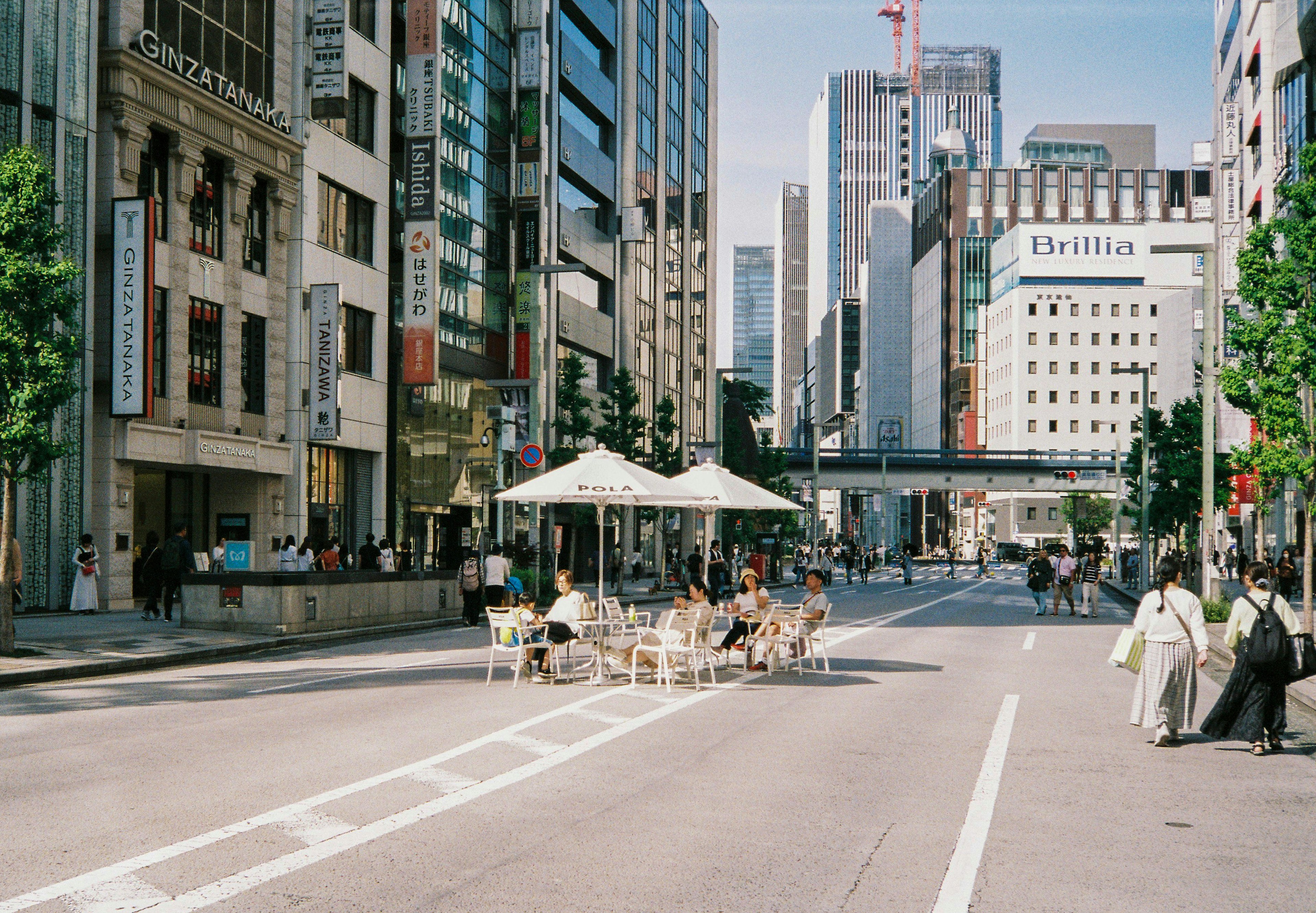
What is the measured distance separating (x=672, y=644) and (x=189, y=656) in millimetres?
7509

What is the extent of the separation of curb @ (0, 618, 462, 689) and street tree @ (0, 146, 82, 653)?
1.51m

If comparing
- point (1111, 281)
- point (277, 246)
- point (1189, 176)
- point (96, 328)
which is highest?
point (1189, 176)

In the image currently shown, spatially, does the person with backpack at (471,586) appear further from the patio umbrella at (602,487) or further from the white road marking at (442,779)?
the white road marking at (442,779)

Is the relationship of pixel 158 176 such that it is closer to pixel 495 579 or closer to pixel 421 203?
pixel 421 203

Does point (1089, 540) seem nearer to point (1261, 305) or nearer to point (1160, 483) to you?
point (1160, 483)

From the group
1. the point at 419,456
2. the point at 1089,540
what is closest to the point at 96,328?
the point at 419,456

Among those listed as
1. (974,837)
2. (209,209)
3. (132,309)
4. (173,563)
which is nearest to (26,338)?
(173,563)

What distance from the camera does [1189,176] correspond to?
167 m

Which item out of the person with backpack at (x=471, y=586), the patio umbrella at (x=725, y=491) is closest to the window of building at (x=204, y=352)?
the person with backpack at (x=471, y=586)

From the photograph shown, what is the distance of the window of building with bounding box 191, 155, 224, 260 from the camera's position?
32500 millimetres

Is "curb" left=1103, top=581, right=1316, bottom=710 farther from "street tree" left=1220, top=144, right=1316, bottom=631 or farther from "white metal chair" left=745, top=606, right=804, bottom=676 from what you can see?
"white metal chair" left=745, top=606, right=804, bottom=676

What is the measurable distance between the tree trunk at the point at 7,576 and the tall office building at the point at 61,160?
25.3 ft

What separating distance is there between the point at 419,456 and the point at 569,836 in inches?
1475

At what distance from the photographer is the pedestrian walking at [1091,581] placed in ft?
116
